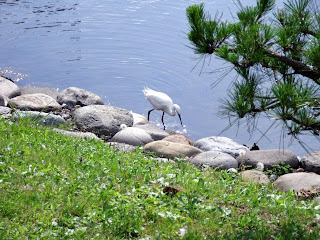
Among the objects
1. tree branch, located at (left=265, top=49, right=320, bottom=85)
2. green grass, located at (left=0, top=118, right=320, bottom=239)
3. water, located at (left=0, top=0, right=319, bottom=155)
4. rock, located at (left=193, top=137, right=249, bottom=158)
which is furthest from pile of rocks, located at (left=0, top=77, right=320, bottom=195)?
tree branch, located at (left=265, top=49, right=320, bottom=85)

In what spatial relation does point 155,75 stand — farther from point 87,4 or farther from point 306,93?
point 306,93

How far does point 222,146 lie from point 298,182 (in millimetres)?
2400

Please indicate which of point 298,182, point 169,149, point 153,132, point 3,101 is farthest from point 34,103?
point 298,182

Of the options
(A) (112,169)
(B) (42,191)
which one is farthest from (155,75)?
(B) (42,191)

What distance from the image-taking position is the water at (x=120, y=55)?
10445 mm

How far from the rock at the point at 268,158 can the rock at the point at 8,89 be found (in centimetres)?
489

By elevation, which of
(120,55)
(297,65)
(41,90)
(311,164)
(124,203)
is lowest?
(41,90)

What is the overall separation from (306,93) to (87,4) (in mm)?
13908

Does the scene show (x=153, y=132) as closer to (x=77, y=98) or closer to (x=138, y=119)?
(x=138, y=119)

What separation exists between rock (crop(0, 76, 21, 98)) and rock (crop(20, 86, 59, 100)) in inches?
13.2

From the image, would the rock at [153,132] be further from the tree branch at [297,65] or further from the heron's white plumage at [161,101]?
the tree branch at [297,65]

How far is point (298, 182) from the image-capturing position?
6105mm

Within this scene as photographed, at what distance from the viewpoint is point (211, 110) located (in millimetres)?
10219

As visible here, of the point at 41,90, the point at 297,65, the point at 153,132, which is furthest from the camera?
the point at 41,90
